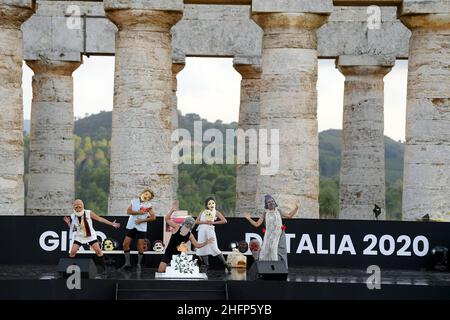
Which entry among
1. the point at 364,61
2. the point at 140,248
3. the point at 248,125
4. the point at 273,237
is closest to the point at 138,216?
the point at 140,248

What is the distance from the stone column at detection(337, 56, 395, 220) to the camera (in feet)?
172

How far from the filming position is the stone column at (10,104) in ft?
139

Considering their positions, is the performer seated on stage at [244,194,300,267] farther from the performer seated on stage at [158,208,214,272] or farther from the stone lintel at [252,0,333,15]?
the stone lintel at [252,0,333,15]

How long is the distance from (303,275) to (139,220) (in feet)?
15.2

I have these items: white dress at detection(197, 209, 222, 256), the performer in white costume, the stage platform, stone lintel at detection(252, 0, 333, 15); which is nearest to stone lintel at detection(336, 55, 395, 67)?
stone lintel at detection(252, 0, 333, 15)

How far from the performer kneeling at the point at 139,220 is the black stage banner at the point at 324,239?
119 cm

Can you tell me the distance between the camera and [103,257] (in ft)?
107

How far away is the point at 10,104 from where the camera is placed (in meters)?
42.4

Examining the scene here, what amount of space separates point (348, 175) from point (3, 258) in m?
21.6

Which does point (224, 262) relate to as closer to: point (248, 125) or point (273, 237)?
point (273, 237)

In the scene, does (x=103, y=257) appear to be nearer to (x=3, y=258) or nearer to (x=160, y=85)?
(x=3, y=258)

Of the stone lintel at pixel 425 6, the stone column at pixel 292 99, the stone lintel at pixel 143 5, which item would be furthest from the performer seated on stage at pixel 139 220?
the stone lintel at pixel 425 6
